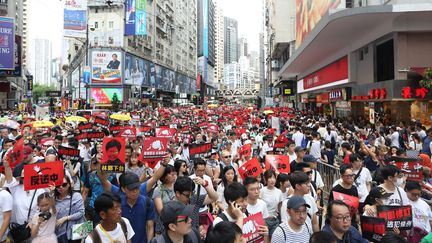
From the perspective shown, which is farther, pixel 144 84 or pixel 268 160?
pixel 144 84

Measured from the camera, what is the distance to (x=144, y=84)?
64.8 meters

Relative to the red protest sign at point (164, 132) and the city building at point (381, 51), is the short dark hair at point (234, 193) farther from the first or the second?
the city building at point (381, 51)

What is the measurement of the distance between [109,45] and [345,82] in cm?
4001

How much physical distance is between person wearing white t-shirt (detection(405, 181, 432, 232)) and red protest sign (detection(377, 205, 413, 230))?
0.62m

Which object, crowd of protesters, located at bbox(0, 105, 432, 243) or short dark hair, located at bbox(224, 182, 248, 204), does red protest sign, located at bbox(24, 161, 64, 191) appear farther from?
short dark hair, located at bbox(224, 182, 248, 204)

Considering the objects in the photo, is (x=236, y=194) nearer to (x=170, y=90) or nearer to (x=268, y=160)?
(x=268, y=160)

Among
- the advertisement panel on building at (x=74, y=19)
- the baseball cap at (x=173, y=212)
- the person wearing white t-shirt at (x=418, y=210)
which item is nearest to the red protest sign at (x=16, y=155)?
the baseball cap at (x=173, y=212)

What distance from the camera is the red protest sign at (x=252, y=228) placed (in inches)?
155

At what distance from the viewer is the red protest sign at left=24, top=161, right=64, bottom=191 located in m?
5.18

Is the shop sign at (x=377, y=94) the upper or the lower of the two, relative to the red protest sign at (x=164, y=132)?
upper

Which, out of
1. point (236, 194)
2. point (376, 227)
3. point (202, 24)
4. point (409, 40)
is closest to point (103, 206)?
point (236, 194)

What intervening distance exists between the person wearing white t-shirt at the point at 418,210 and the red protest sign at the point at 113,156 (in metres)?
4.09

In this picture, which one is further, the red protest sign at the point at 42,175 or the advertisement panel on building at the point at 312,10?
the advertisement panel on building at the point at 312,10

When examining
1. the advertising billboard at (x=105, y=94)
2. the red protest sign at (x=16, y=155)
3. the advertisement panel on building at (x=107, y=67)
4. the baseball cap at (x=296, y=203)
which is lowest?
the baseball cap at (x=296, y=203)
